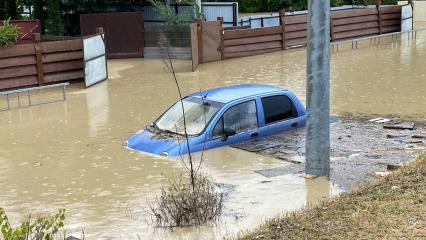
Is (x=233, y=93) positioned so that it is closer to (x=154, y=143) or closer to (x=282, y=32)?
(x=154, y=143)

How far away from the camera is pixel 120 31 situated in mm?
28203

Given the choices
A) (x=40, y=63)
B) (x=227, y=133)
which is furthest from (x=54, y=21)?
(x=227, y=133)

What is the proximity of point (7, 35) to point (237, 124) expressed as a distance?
413 inches

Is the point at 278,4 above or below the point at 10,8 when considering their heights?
below

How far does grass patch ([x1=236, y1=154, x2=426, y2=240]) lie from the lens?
240 inches

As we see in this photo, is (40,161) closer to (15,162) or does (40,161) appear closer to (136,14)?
(15,162)

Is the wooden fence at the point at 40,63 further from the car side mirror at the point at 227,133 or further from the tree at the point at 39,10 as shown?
the car side mirror at the point at 227,133

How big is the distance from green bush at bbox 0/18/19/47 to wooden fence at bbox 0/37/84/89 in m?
0.19

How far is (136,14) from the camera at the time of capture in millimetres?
28297

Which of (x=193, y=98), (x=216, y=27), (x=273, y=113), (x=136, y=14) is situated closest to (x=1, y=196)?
(x=193, y=98)

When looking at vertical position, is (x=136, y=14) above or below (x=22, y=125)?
above

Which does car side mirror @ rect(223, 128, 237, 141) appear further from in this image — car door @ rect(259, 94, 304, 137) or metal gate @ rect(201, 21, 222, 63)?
metal gate @ rect(201, 21, 222, 63)

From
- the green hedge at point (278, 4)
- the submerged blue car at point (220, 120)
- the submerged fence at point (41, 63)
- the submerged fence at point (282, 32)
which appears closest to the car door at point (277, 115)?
the submerged blue car at point (220, 120)

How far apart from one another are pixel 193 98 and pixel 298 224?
6.27 m
